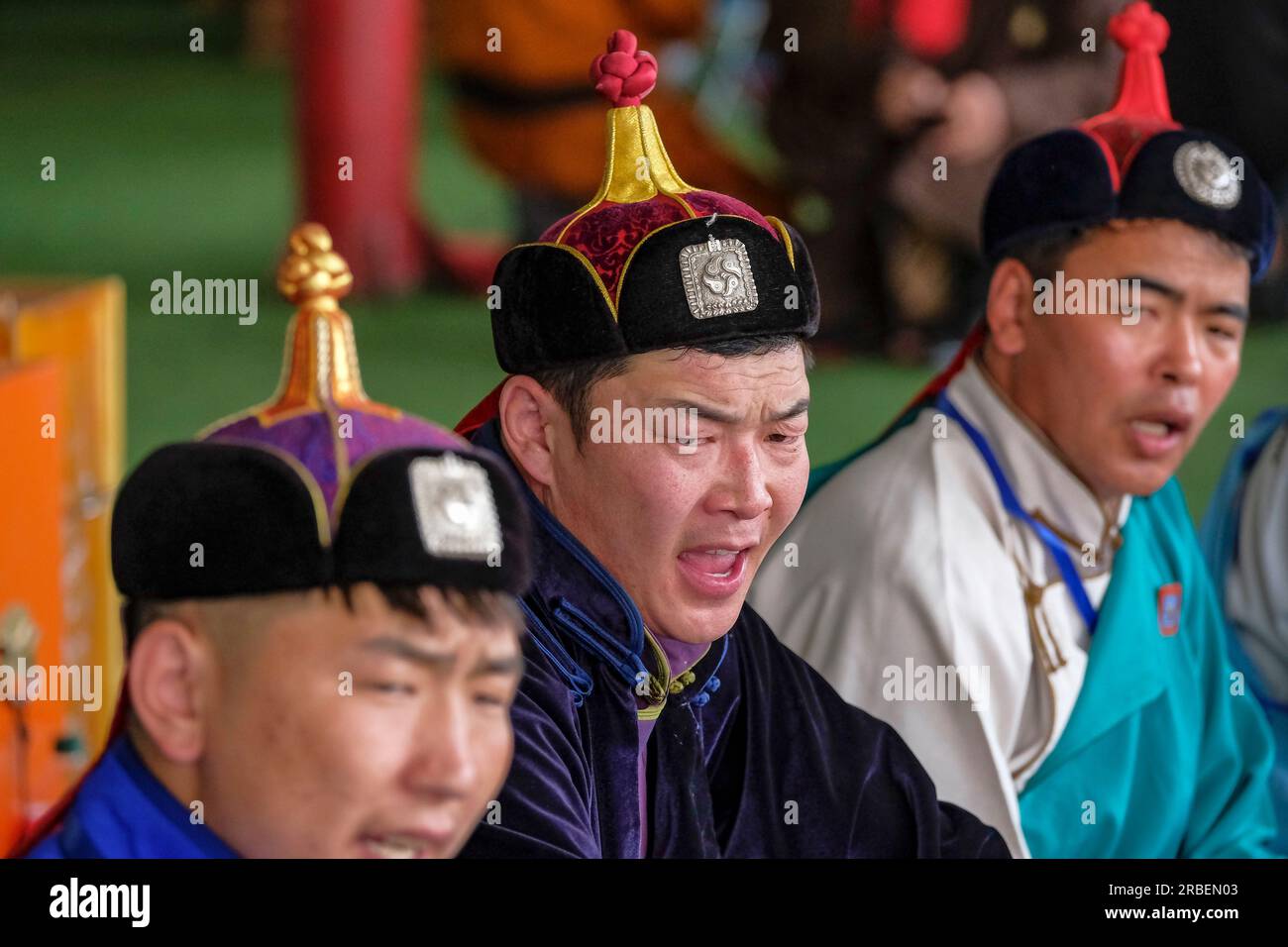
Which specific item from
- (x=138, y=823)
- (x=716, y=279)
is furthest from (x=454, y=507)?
(x=716, y=279)

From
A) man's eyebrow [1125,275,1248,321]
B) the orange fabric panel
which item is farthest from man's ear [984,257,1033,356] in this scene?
the orange fabric panel

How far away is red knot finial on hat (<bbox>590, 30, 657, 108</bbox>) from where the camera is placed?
2.00 meters

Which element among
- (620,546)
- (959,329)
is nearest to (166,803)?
(620,546)

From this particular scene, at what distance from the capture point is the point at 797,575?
7.91ft

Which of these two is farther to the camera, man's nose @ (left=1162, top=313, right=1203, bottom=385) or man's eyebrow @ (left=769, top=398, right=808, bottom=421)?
man's nose @ (left=1162, top=313, right=1203, bottom=385)

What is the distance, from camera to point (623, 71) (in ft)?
6.57

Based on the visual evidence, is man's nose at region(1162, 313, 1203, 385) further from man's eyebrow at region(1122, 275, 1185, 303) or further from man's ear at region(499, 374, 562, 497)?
man's ear at region(499, 374, 562, 497)

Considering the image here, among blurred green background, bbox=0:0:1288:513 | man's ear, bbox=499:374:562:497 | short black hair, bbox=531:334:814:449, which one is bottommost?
man's ear, bbox=499:374:562:497

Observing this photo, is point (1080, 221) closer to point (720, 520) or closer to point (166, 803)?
point (720, 520)

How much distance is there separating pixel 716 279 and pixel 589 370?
15cm

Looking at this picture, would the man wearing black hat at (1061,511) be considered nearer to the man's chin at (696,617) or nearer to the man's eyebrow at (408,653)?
the man's chin at (696,617)

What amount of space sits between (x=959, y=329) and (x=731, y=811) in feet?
11.2

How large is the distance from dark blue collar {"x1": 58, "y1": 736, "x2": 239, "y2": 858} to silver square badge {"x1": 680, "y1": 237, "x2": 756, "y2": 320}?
68cm

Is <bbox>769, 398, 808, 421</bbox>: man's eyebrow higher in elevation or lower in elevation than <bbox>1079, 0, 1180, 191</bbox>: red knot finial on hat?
lower
